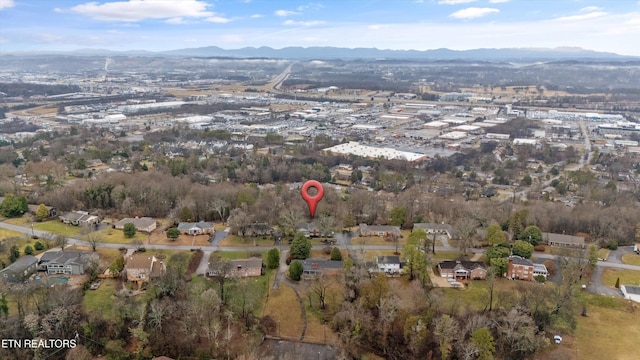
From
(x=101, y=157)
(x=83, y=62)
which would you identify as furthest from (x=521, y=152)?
(x=83, y=62)

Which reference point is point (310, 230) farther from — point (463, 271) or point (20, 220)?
point (20, 220)

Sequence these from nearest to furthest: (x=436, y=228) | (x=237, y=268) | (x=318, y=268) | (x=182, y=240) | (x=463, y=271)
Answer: (x=237, y=268) → (x=318, y=268) → (x=463, y=271) → (x=182, y=240) → (x=436, y=228)

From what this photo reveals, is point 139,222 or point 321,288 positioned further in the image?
point 139,222

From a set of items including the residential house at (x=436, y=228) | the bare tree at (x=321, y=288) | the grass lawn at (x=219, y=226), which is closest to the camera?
the bare tree at (x=321, y=288)

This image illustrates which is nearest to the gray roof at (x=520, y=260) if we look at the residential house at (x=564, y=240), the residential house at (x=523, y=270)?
the residential house at (x=523, y=270)

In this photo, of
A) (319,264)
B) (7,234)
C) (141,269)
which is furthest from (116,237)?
(319,264)

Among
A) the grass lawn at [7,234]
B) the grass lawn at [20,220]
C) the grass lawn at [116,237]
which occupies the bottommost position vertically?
the grass lawn at [116,237]

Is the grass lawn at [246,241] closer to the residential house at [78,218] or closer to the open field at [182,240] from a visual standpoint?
the open field at [182,240]

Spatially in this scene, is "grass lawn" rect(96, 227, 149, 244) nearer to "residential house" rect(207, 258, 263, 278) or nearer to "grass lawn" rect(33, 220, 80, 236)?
"grass lawn" rect(33, 220, 80, 236)
